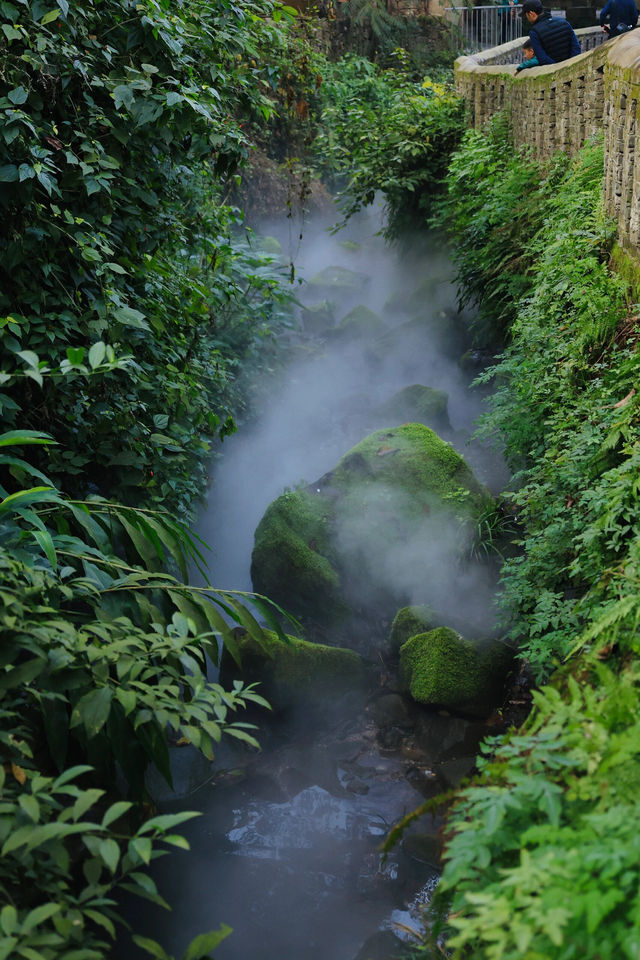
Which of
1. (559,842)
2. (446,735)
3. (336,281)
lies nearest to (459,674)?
(446,735)

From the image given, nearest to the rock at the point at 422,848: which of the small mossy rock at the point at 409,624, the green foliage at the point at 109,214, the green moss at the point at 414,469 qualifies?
the small mossy rock at the point at 409,624

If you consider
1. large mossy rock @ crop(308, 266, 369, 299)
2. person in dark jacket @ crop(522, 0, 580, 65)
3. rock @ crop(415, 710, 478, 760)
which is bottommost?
rock @ crop(415, 710, 478, 760)

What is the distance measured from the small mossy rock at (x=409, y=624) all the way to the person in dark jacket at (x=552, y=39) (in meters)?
6.19

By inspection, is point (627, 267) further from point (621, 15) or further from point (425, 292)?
point (621, 15)

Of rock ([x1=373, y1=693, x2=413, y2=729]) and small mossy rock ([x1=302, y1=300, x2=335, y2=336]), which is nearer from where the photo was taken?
rock ([x1=373, y1=693, x2=413, y2=729])

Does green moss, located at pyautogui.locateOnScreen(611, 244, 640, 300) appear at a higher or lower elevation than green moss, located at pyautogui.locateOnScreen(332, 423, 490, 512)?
higher

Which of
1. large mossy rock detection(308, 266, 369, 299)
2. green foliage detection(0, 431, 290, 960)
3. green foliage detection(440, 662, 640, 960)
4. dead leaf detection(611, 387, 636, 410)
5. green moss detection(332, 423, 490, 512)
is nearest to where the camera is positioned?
green foliage detection(440, 662, 640, 960)

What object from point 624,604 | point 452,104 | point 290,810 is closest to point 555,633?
point 624,604

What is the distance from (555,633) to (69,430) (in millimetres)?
2643

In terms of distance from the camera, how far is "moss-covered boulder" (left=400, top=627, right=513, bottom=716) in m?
5.29

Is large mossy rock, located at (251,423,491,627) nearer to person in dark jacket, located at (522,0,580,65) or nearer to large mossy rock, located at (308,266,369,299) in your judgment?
person in dark jacket, located at (522,0,580,65)

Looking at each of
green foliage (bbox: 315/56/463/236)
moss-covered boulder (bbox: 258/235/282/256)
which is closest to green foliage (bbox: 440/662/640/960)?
green foliage (bbox: 315/56/463/236)

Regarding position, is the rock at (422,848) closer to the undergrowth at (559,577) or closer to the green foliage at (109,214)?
the undergrowth at (559,577)

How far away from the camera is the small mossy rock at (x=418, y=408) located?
8891 mm
